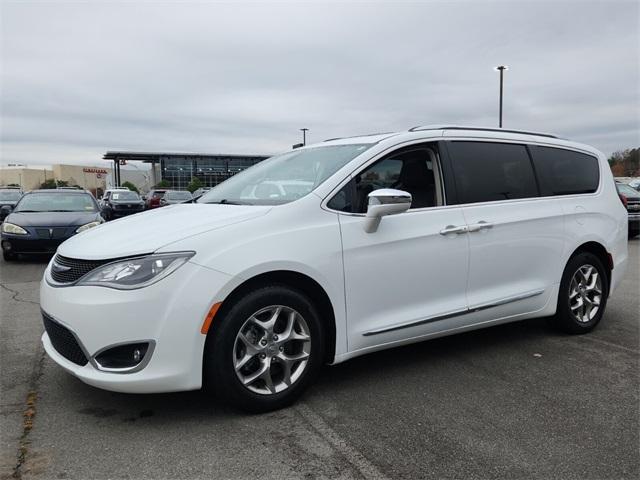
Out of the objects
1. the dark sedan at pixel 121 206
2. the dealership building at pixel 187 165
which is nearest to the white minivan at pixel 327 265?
the dark sedan at pixel 121 206

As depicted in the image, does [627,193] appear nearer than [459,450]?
No

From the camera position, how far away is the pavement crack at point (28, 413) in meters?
2.74

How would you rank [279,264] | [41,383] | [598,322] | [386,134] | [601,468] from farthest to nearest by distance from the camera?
[598,322], [386,134], [41,383], [279,264], [601,468]

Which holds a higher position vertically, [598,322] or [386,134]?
[386,134]

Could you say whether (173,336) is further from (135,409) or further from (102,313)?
(135,409)

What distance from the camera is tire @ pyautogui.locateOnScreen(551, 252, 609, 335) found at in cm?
488

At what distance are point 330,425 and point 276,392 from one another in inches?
15.2

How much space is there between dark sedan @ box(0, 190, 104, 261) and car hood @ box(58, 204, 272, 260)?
609cm

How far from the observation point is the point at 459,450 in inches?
114

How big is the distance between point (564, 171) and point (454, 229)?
1.69 m

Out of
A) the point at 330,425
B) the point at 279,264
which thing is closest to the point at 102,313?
the point at 279,264

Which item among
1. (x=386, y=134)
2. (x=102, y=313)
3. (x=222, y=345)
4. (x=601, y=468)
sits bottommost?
(x=601, y=468)

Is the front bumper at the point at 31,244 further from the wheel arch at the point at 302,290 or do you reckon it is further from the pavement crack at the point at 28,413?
the wheel arch at the point at 302,290

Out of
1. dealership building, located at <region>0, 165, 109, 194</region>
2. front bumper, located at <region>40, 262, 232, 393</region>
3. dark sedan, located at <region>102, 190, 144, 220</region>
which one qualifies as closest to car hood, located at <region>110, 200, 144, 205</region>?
dark sedan, located at <region>102, 190, 144, 220</region>
